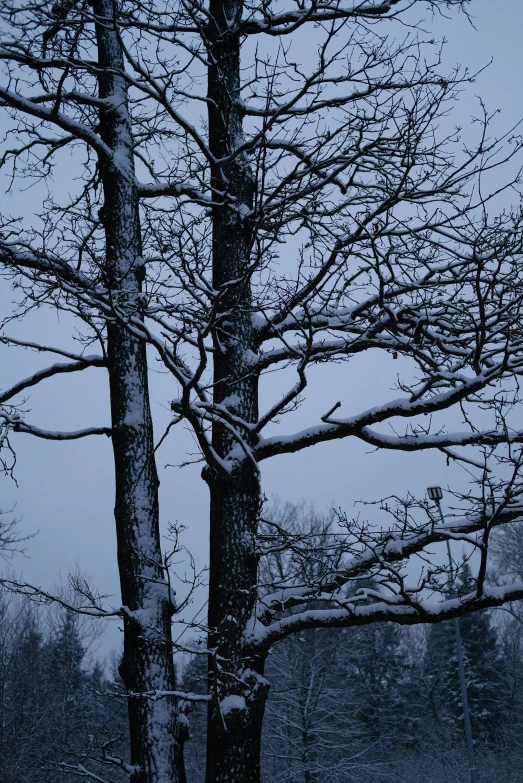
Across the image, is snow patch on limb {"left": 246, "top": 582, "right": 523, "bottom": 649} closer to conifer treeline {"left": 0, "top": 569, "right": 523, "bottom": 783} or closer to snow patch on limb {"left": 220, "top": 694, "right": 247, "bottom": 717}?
snow patch on limb {"left": 220, "top": 694, "right": 247, "bottom": 717}

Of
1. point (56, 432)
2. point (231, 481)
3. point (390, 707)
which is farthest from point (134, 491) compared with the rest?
point (390, 707)

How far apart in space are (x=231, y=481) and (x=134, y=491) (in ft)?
2.55

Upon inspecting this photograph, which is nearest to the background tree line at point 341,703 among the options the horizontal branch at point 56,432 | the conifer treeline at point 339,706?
the conifer treeline at point 339,706

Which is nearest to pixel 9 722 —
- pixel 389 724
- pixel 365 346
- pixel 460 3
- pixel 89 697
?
pixel 89 697

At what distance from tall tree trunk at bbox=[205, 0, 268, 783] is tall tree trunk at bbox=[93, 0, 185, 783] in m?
0.34

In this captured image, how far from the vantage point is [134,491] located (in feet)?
16.6

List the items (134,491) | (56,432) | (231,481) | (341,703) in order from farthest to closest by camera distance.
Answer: (341,703) < (56,432) < (134,491) < (231,481)

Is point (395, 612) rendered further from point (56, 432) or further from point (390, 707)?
point (390, 707)

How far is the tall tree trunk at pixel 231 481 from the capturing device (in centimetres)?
437

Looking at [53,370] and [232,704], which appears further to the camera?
[53,370]

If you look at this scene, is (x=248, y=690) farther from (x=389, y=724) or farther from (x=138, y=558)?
(x=389, y=724)

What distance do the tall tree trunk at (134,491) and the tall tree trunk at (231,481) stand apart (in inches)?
13.4

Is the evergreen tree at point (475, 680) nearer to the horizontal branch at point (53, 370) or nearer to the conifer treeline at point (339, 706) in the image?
the conifer treeline at point (339, 706)

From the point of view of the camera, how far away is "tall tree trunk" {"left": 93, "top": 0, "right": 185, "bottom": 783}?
4.50 metres
